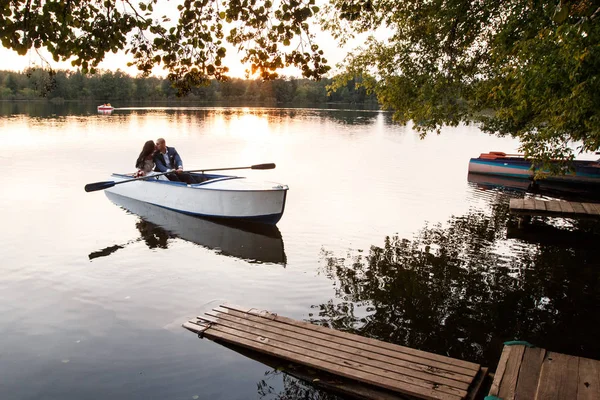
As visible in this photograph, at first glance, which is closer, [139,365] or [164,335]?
[139,365]

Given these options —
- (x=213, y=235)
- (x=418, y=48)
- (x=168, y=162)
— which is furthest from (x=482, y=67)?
(x=168, y=162)

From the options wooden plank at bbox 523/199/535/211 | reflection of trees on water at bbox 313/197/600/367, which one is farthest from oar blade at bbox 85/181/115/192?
wooden plank at bbox 523/199/535/211

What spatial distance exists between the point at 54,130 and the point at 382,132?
35565 mm

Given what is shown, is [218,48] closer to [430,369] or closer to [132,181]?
[430,369]

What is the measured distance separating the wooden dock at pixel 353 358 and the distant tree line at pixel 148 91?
12480 centimetres

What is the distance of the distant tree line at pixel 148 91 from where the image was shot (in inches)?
5512

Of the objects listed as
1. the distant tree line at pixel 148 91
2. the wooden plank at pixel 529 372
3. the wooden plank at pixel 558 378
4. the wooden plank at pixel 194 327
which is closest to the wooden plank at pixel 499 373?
the wooden plank at pixel 529 372

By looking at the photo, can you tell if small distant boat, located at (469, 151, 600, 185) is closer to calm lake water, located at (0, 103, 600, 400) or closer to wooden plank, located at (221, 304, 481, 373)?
calm lake water, located at (0, 103, 600, 400)

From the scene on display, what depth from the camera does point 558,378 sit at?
5590 mm

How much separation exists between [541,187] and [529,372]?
21966mm

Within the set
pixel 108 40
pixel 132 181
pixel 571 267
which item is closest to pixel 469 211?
pixel 571 267

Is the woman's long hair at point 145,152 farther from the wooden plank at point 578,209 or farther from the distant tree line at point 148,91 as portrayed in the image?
the distant tree line at point 148,91

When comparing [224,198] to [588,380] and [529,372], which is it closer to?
[529,372]

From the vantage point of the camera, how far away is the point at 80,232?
14875 millimetres
